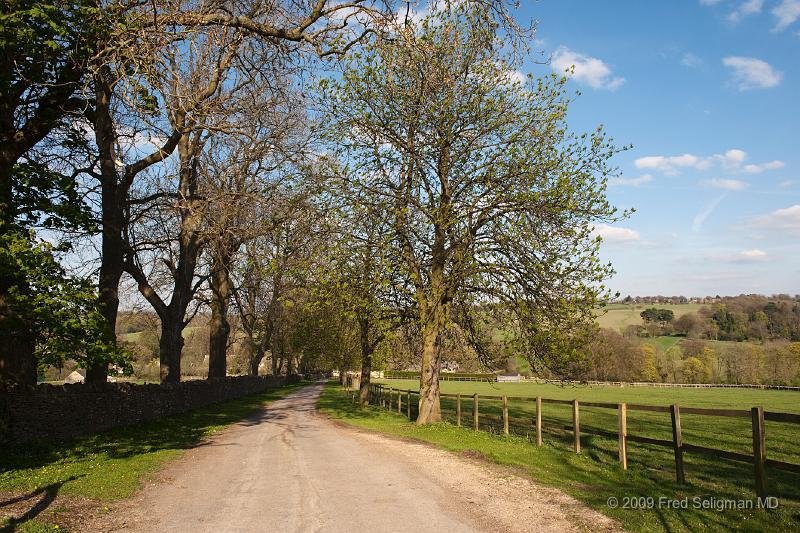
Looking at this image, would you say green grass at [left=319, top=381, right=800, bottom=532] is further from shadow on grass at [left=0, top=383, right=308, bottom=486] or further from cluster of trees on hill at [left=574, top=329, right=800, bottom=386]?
cluster of trees on hill at [left=574, top=329, right=800, bottom=386]

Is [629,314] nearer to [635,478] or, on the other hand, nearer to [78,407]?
[635,478]

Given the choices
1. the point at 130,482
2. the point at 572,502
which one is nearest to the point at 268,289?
the point at 130,482

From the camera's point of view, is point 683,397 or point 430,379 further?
point 683,397

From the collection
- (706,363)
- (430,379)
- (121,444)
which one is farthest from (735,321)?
(121,444)

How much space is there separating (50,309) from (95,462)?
3.35m

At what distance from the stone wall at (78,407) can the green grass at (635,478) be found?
7.99 meters

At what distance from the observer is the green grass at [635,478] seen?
294 inches

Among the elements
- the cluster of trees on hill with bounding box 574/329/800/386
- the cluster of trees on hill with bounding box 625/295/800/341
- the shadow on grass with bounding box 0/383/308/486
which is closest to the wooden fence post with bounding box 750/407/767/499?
the shadow on grass with bounding box 0/383/308/486

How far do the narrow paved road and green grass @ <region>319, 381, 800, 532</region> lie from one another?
27.0 inches

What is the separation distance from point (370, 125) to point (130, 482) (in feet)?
40.4

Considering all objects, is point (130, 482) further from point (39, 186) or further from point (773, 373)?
point (773, 373)

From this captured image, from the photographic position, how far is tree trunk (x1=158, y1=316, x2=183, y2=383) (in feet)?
82.7

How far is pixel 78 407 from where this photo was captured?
1560cm

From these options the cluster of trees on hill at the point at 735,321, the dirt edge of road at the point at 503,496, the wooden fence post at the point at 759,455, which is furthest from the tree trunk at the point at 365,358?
the cluster of trees on hill at the point at 735,321
